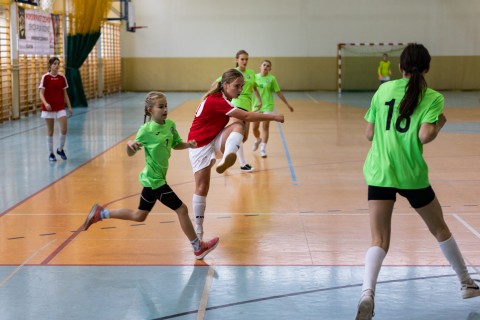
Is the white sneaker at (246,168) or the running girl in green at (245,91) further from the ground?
the running girl in green at (245,91)

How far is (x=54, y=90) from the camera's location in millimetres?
12922

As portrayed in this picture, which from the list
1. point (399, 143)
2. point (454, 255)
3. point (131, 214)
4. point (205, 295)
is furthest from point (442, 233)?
point (131, 214)

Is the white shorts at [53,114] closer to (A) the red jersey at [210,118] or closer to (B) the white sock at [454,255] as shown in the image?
(A) the red jersey at [210,118]

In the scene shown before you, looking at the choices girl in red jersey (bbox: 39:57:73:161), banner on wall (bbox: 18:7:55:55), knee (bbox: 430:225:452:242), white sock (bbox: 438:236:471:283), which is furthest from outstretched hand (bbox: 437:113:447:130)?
banner on wall (bbox: 18:7:55:55)

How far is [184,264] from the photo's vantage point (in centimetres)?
652

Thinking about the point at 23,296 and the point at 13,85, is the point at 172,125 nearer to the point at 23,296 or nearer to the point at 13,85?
the point at 23,296

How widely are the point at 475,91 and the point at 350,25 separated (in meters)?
7.30

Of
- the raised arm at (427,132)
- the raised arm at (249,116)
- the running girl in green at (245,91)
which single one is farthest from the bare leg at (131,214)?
the running girl in green at (245,91)

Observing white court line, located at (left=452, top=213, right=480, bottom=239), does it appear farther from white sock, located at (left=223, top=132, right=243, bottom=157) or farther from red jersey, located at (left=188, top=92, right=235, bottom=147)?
red jersey, located at (left=188, top=92, right=235, bottom=147)

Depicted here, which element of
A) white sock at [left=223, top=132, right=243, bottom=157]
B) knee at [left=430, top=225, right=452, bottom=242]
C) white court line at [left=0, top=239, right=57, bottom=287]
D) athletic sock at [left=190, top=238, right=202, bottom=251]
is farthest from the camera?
white sock at [left=223, top=132, right=243, bottom=157]

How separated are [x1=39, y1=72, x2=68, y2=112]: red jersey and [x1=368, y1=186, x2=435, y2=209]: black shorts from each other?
30.0ft

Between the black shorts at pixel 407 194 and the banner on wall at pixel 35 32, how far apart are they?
700 inches

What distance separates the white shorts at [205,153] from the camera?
693 centimetres

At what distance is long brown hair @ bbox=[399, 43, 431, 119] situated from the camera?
4672 millimetres
